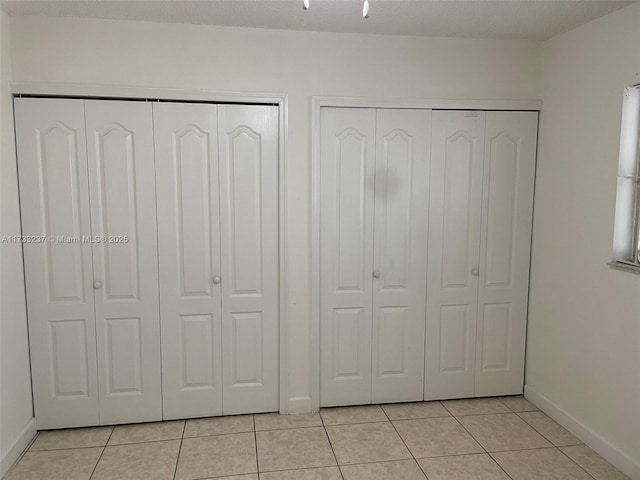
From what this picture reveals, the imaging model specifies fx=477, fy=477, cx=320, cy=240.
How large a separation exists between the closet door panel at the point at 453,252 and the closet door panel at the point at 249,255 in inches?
43.3

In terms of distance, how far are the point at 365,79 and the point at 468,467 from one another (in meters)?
2.42

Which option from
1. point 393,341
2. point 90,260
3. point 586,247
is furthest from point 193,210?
point 586,247

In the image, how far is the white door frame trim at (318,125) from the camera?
10.1 feet

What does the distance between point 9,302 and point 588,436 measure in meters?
3.49

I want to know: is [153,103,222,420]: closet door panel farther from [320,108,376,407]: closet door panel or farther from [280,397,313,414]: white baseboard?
[320,108,376,407]: closet door panel

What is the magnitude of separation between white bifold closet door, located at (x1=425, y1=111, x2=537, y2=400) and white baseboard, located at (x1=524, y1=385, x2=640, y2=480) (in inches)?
7.9

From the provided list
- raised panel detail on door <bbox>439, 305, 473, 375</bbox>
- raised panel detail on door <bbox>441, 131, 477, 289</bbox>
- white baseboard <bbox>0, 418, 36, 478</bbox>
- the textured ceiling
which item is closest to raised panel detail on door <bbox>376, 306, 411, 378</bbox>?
raised panel detail on door <bbox>439, 305, 473, 375</bbox>

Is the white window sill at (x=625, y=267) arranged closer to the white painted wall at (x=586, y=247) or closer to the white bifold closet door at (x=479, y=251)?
the white painted wall at (x=586, y=247)

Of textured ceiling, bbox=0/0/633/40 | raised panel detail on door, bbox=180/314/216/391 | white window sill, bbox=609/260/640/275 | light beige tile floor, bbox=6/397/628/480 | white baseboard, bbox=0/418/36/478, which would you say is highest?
textured ceiling, bbox=0/0/633/40

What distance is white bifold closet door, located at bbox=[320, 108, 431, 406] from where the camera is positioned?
316 centimetres

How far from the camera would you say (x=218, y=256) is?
3.09 metres

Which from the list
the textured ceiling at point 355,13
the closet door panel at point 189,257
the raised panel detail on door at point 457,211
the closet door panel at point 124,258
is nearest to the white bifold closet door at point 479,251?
the raised panel detail on door at point 457,211

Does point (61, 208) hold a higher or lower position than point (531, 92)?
lower

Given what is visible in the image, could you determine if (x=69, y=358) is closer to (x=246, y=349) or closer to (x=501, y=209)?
(x=246, y=349)
